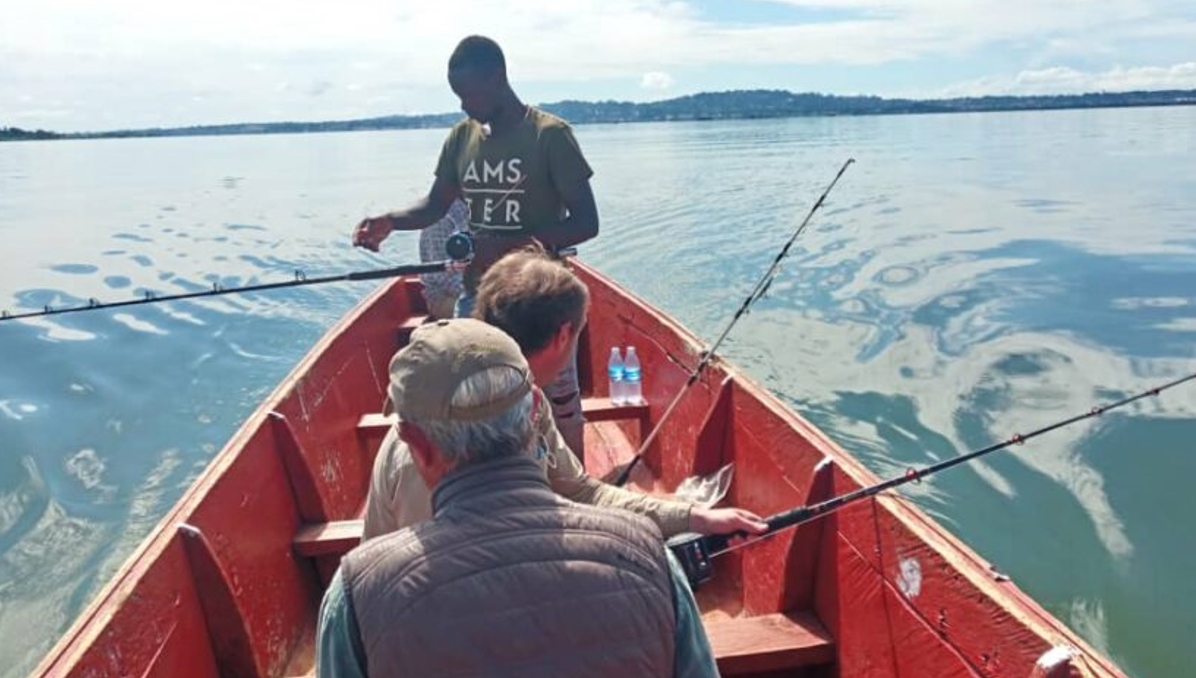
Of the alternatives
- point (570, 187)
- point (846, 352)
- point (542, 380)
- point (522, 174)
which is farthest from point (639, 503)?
point (846, 352)

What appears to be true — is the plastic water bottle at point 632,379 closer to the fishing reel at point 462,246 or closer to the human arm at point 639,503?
the fishing reel at point 462,246

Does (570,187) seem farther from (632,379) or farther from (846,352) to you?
(846,352)

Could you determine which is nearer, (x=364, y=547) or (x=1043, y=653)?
(x=364, y=547)

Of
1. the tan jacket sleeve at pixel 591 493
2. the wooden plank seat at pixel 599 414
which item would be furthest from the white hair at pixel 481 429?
the wooden plank seat at pixel 599 414

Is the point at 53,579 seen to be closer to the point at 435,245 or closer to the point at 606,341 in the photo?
the point at 435,245

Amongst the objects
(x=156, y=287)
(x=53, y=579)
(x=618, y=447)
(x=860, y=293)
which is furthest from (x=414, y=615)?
(x=156, y=287)

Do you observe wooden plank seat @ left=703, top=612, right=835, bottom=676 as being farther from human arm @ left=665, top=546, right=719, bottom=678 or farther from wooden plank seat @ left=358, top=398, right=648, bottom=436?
wooden plank seat @ left=358, top=398, right=648, bottom=436

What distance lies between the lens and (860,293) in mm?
14289

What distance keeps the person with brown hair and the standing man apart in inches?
54.7

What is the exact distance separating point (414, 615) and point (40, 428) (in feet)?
33.0

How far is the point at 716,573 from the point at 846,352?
25.0 feet

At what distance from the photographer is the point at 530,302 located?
2.36 m

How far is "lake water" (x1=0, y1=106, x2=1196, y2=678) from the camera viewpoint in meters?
6.64

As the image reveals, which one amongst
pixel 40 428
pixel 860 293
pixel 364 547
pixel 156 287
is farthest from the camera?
pixel 156 287
